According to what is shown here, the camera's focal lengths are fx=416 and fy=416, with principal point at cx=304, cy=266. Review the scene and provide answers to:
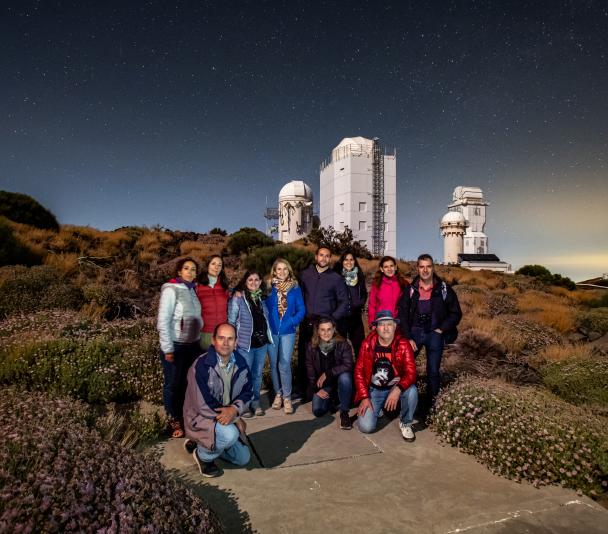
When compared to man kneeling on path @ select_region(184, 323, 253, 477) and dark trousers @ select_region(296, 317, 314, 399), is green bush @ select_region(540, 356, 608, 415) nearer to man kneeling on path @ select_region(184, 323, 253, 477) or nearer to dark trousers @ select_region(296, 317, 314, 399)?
dark trousers @ select_region(296, 317, 314, 399)

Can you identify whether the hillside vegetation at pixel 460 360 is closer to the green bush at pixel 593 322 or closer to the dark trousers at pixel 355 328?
the green bush at pixel 593 322

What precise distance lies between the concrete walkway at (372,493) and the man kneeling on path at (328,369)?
60cm

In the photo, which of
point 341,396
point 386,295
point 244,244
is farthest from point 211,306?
point 244,244

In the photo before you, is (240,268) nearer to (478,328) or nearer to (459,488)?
(478,328)

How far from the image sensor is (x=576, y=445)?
142 inches

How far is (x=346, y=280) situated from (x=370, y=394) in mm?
1632

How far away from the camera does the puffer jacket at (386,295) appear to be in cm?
549

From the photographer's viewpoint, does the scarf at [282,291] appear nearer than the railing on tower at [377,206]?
Yes

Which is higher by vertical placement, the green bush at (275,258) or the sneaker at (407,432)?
the green bush at (275,258)

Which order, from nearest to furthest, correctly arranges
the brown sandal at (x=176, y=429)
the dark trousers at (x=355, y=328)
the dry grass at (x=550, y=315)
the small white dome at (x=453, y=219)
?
the brown sandal at (x=176, y=429), the dark trousers at (x=355, y=328), the dry grass at (x=550, y=315), the small white dome at (x=453, y=219)

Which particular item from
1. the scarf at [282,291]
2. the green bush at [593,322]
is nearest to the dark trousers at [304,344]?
the scarf at [282,291]

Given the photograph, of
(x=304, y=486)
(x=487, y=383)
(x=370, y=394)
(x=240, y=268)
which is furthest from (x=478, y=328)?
(x=240, y=268)

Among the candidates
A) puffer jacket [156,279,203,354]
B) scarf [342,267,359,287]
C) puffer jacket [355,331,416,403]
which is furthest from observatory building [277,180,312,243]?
puffer jacket [156,279,203,354]

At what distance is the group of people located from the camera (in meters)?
3.66
